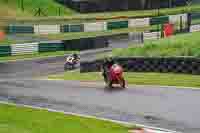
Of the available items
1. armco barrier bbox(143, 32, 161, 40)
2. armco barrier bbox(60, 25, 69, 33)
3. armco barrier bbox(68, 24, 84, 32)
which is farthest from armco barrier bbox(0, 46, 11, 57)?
armco barrier bbox(143, 32, 161, 40)

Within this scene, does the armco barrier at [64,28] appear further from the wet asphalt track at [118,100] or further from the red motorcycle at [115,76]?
the red motorcycle at [115,76]

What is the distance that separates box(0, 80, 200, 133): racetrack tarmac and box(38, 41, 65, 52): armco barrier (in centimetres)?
1664

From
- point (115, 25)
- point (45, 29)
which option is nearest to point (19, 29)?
point (45, 29)

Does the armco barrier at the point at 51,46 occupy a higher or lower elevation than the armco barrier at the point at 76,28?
lower

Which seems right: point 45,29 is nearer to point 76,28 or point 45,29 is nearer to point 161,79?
point 76,28

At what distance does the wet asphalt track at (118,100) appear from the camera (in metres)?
15.2

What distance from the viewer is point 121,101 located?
18.1m

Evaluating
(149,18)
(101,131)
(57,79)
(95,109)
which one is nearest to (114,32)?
(149,18)

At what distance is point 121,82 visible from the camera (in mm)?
21109

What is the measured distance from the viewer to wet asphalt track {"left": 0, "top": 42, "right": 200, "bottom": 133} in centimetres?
1518

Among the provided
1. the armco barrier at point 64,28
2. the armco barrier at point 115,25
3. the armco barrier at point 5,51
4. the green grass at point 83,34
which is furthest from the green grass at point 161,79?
the armco barrier at point 115,25

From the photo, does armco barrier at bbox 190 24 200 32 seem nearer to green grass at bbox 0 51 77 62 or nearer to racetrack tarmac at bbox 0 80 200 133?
green grass at bbox 0 51 77 62

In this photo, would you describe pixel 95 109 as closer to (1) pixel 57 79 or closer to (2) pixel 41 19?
(1) pixel 57 79

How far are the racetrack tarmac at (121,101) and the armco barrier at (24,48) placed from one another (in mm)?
15272
